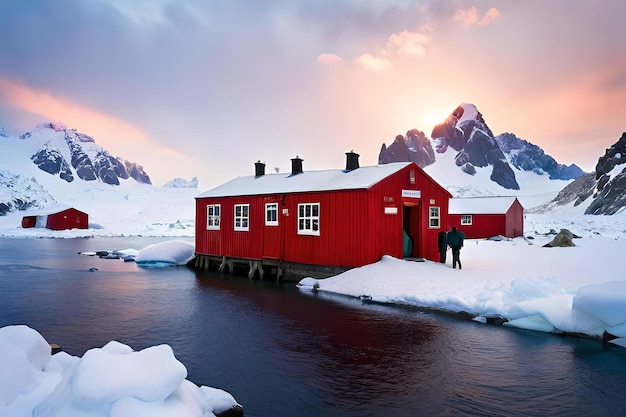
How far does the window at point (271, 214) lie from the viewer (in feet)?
76.8

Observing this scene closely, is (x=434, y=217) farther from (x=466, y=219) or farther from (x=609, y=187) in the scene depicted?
(x=609, y=187)

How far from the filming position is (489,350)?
10695 millimetres

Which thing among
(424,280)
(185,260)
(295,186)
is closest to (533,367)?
(424,280)

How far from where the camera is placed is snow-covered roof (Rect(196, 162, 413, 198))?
21.0 meters

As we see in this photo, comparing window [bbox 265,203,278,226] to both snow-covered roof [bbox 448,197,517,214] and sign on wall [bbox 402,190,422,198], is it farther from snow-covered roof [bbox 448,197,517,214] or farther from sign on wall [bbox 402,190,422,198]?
snow-covered roof [bbox 448,197,517,214]

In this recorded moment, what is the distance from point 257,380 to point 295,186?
15230mm

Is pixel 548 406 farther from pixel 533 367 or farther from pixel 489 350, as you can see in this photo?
pixel 489 350

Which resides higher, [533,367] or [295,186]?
[295,186]

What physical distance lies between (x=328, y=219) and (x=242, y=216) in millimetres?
6749

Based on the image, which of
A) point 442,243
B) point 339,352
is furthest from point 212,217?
point 339,352

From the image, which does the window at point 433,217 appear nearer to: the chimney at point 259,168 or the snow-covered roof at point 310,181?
the snow-covered roof at point 310,181

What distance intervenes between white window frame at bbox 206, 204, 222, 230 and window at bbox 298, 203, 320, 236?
738 cm

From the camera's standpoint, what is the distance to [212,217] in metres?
28.1

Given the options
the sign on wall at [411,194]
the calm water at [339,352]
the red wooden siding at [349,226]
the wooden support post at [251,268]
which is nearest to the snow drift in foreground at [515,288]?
the calm water at [339,352]
